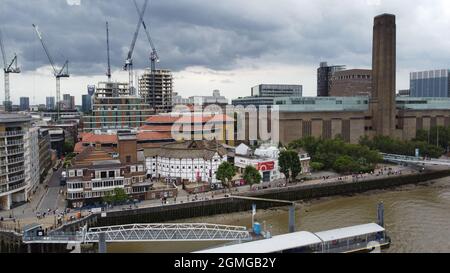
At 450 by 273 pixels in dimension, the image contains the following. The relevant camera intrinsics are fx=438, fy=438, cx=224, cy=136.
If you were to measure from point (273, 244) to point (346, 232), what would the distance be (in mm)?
5587

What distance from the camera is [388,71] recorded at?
7475 cm

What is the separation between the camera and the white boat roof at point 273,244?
21281 millimetres

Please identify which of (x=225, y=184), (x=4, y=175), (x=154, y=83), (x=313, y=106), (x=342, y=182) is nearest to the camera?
(x=4, y=175)

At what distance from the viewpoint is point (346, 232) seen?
25562 millimetres

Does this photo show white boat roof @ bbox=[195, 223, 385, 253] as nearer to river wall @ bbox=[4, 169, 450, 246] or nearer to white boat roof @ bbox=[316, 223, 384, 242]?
white boat roof @ bbox=[316, 223, 384, 242]

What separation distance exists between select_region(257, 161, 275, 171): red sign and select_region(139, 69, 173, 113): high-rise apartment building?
6341cm

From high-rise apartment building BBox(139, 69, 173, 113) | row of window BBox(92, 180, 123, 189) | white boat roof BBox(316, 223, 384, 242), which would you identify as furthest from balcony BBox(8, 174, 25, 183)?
high-rise apartment building BBox(139, 69, 173, 113)

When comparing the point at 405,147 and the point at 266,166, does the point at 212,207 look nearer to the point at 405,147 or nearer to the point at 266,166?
the point at 266,166

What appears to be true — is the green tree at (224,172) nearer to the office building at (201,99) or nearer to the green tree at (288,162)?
the green tree at (288,162)

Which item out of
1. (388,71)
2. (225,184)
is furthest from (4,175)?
(388,71)

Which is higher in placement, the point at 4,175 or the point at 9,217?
the point at 4,175
